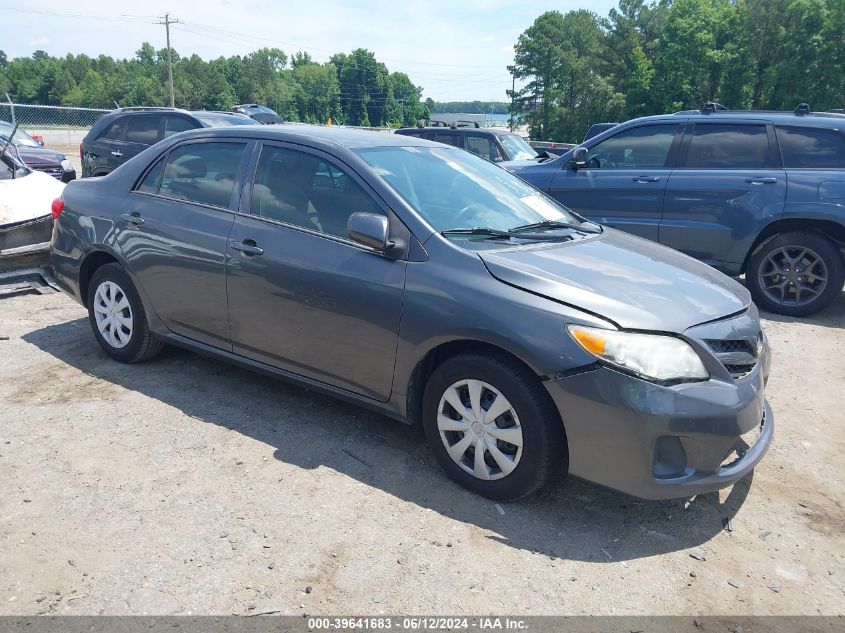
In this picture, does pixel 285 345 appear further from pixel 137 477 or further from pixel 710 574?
pixel 710 574

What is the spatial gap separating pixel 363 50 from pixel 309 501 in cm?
13099

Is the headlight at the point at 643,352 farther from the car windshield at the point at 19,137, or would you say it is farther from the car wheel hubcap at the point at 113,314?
the car windshield at the point at 19,137

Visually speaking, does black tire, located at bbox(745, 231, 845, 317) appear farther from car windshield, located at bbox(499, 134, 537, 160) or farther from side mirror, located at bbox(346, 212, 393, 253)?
car windshield, located at bbox(499, 134, 537, 160)

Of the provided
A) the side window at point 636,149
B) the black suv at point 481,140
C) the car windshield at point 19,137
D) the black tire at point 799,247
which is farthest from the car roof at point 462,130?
the car windshield at point 19,137

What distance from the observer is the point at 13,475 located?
11.6 ft

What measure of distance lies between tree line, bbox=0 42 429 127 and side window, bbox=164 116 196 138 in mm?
30394

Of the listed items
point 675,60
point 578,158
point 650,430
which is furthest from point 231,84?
point 650,430

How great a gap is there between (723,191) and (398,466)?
5.03 meters

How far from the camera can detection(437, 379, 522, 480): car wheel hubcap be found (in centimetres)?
321

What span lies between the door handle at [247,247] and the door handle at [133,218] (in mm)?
928

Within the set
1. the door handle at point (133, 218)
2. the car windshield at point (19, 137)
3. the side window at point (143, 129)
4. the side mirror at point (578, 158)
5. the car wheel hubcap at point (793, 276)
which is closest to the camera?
the door handle at point (133, 218)

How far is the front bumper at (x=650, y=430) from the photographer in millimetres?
2902

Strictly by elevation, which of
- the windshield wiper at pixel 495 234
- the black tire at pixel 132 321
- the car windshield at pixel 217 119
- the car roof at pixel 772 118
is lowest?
the black tire at pixel 132 321

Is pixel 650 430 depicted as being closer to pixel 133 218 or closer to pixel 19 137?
pixel 133 218
